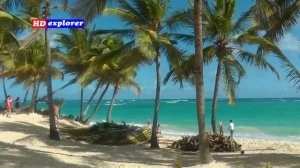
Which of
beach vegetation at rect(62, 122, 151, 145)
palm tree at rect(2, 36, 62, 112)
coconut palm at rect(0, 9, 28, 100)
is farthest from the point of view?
palm tree at rect(2, 36, 62, 112)

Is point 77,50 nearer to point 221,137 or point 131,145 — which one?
point 131,145

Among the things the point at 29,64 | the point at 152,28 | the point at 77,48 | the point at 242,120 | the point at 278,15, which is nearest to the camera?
the point at 278,15

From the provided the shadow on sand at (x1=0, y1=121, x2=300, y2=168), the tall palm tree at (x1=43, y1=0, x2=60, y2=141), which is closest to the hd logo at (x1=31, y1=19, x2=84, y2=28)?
the tall palm tree at (x1=43, y1=0, x2=60, y2=141)

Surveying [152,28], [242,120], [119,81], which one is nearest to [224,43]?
[152,28]

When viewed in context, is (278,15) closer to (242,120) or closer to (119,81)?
(119,81)

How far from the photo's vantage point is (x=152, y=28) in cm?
1952

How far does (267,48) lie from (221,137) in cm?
414

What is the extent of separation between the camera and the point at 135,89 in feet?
121

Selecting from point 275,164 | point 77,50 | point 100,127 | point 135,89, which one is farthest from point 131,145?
point 135,89

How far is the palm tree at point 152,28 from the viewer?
18266 millimetres

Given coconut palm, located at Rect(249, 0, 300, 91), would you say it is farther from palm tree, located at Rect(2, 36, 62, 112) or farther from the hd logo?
palm tree, located at Rect(2, 36, 62, 112)

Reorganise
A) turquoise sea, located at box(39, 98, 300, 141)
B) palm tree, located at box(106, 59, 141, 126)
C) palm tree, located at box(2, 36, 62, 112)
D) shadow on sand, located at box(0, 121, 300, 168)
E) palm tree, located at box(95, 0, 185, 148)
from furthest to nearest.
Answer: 1. turquoise sea, located at box(39, 98, 300, 141)
2. palm tree, located at box(2, 36, 62, 112)
3. palm tree, located at box(106, 59, 141, 126)
4. palm tree, located at box(95, 0, 185, 148)
5. shadow on sand, located at box(0, 121, 300, 168)

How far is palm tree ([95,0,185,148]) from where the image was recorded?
59.9 ft

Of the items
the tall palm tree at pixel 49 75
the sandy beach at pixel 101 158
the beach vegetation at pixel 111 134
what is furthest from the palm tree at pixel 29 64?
the sandy beach at pixel 101 158
